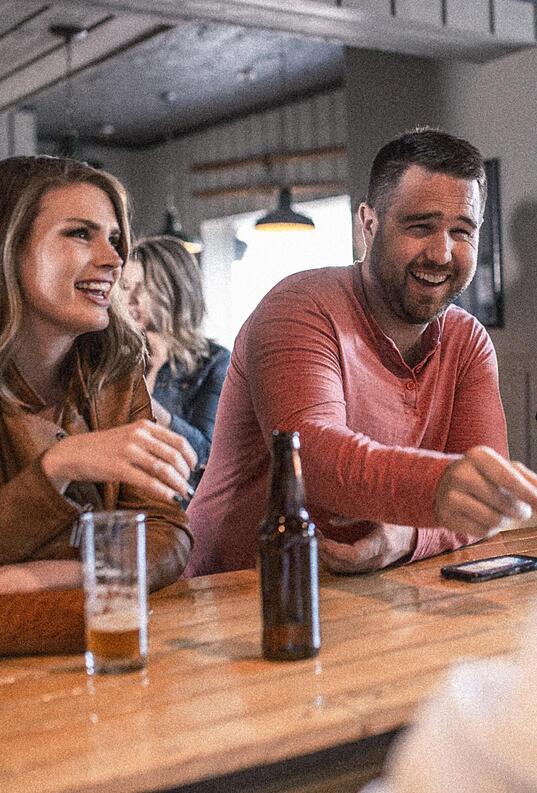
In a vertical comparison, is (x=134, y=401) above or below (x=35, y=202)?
below

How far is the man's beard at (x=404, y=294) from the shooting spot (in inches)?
80.9

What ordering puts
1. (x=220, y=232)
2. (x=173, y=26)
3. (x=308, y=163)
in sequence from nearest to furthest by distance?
(x=173, y=26), (x=308, y=163), (x=220, y=232)

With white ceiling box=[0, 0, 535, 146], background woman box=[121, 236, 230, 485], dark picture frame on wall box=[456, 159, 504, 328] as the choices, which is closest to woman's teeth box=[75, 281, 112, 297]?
background woman box=[121, 236, 230, 485]

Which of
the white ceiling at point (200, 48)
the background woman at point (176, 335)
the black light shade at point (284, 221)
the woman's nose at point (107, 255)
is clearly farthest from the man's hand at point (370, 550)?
the black light shade at point (284, 221)

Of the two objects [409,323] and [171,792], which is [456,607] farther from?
[409,323]

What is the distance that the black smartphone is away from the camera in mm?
1664

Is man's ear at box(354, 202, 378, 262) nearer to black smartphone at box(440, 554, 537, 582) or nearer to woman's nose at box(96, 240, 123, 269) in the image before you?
woman's nose at box(96, 240, 123, 269)

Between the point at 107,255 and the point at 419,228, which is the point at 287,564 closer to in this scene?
the point at 107,255

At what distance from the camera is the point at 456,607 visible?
1.50 meters

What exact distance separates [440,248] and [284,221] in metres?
4.01

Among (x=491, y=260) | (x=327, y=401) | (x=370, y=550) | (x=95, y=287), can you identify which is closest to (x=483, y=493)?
(x=370, y=550)

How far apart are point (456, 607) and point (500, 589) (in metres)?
0.13

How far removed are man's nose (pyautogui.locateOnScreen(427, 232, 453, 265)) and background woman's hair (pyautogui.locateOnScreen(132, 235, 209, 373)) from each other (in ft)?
5.29

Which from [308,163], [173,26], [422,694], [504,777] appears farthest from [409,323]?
[308,163]
